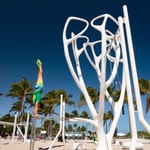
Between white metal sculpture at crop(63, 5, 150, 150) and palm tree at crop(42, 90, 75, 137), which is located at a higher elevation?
palm tree at crop(42, 90, 75, 137)

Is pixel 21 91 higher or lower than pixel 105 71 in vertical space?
higher

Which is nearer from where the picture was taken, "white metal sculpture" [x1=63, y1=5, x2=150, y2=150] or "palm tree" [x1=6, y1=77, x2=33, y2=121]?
"white metal sculpture" [x1=63, y1=5, x2=150, y2=150]

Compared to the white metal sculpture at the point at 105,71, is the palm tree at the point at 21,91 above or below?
above

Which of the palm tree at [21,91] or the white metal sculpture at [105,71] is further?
the palm tree at [21,91]

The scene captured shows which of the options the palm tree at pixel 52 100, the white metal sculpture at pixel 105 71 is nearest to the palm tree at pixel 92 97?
the palm tree at pixel 52 100

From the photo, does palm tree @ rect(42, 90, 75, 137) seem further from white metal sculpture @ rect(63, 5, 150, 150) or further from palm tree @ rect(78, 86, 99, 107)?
white metal sculpture @ rect(63, 5, 150, 150)

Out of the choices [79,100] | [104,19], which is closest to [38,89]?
[104,19]

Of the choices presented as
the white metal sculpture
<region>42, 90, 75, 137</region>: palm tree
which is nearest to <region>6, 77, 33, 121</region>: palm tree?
<region>42, 90, 75, 137</region>: palm tree

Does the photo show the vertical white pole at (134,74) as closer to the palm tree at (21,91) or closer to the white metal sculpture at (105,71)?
the white metal sculpture at (105,71)

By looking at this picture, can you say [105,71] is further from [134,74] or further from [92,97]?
[92,97]

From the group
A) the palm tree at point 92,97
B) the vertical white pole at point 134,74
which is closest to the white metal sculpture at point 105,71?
the vertical white pole at point 134,74

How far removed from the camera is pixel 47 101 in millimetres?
50875

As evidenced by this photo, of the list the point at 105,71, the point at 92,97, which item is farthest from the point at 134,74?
the point at 92,97

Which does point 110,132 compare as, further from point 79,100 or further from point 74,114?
point 74,114
